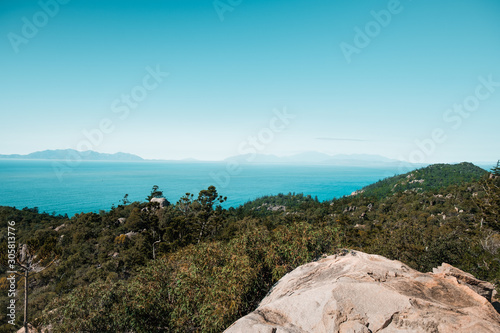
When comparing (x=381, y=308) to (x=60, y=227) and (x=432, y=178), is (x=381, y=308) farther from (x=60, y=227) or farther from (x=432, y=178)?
(x=432, y=178)

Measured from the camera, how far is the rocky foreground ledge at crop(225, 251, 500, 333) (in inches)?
259

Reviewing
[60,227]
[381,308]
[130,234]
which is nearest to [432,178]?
[130,234]

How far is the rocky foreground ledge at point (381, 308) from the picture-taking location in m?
6.57

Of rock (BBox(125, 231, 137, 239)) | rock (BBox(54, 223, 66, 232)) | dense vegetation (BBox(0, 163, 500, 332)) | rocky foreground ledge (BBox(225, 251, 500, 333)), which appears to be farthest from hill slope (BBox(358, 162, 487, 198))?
rocky foreground ledge (BBox(225, 251, 500, 333))

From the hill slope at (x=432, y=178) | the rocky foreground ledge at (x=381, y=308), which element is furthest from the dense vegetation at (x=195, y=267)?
the hill slope at (x=432, y=178)

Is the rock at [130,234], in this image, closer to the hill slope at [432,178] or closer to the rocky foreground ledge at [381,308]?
the rocky foreground ledge at [381,308]

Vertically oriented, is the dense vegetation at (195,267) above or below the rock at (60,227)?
above

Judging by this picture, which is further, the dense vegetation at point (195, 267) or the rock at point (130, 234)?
the rock at point (130, 234)

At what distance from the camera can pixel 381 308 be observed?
7.36 m

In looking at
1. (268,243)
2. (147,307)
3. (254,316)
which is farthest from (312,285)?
(147,307)

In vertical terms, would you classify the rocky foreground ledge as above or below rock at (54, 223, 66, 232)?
above

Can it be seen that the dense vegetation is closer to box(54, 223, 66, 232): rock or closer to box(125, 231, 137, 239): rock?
box(125, 231, 137, 239): rock

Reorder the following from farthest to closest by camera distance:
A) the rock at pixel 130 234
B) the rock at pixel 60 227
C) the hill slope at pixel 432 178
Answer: the hill slope at pixel 432 178, the rock at pixel 60 227, the rock at pixel 130 234

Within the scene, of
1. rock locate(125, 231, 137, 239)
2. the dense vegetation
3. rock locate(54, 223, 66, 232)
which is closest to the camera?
the dense vegetation
